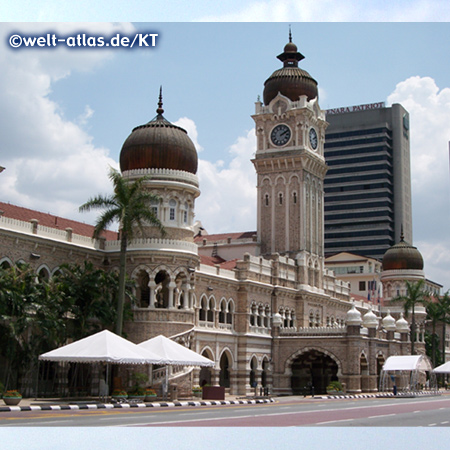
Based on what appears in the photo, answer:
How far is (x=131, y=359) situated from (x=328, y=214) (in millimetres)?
101833

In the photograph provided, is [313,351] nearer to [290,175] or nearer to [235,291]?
[235,291]

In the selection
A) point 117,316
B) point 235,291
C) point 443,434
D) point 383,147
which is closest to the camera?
point 443,434

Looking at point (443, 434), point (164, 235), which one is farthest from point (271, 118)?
point (443, 434)

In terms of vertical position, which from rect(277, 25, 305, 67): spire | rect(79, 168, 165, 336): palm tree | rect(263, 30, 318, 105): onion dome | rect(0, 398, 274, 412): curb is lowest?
rect(0, 398, 274, 412): curb

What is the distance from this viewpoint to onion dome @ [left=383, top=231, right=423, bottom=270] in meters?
83.7

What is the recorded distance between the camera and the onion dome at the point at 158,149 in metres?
44.5

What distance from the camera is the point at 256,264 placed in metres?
Result: 56.1

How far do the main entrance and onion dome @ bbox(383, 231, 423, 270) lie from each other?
2821 centimetres

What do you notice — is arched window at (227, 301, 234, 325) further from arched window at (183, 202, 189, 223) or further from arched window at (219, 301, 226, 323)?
arched window at (183, 202, 189, 223)

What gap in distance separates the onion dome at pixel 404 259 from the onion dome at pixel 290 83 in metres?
26.1

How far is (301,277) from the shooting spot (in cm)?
A: 6103

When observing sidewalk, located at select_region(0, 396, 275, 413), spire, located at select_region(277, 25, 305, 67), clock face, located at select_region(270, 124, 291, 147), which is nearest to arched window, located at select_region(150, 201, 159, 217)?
sidewalk, located at select_region(0, 396, 275, 413)

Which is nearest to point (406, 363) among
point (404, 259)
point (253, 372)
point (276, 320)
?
A: point (276, 320)

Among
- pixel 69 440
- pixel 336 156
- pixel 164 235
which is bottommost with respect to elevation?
pixel 69 440
